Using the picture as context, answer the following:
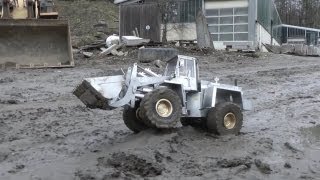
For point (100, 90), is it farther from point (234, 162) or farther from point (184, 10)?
point (184, 10)

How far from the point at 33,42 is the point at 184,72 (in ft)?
30.9

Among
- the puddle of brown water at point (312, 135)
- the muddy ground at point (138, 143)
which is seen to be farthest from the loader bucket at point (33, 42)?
the puddle of brown water at point (312, 135)

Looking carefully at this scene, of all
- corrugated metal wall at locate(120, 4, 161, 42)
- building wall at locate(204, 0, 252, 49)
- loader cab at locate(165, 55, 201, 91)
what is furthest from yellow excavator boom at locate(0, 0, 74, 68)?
building wall at locate(204, 0, 252, 49)

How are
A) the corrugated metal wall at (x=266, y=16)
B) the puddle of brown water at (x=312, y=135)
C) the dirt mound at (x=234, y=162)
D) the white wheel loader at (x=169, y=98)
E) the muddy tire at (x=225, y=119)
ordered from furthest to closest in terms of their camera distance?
the corrugated metal wall at (x=266, y=16)
the puddle of brown water at (x=312, y=135)
the muddy tire at (x=225, y=119)
the white wheel loader at (x=169, y=98)
the dirt mound at (x=234, y=162)

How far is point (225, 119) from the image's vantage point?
29.6 feet

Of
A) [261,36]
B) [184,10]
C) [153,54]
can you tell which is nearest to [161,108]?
[153,54]

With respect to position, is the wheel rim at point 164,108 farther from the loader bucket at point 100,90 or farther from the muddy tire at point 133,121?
the muddy tire at point 133,121

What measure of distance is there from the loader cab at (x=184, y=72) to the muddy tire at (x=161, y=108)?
418 mm

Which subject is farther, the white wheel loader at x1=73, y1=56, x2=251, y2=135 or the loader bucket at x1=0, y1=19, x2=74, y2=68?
the loader bucket at x1=0, y1=19, x2=74, y2=68

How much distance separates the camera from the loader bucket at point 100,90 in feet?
25.8

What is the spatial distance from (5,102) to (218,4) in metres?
22.3

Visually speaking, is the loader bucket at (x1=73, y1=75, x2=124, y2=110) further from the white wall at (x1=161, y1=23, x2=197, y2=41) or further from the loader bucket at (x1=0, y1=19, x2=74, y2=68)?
the white wall at (x1=161, y1=23, x2=197, y2=41)

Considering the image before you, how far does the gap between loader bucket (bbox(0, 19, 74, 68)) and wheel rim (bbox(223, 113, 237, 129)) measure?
9103 mm

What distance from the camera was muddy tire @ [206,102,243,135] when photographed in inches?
348
